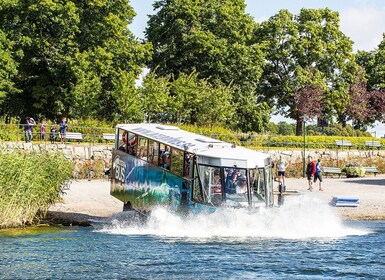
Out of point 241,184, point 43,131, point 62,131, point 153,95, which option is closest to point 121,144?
point 241,184

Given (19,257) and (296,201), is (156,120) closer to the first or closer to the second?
(296,201)

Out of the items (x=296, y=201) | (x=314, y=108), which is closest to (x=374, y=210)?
(x=296, y=201)

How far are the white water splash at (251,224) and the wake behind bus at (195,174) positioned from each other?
350mm

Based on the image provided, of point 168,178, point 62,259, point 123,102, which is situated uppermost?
point 123,102

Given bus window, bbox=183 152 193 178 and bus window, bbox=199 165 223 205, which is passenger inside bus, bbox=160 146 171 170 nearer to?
bus window, bbox=183 152 193 178

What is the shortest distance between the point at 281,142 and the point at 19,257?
41.7 m

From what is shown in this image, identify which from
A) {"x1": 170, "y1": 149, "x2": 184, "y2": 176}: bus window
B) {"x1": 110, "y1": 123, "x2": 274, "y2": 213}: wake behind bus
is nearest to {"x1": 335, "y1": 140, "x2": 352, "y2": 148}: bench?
{"x1": 110, "y1": 123, "x2": 274, "y2": 213}: wake behind bus

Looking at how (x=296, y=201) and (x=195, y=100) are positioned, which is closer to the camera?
(x=296, y=201)

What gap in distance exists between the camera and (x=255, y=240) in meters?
25.6

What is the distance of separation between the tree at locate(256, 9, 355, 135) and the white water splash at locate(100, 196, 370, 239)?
50.4 m

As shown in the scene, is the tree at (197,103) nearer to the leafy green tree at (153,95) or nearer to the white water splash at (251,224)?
the leafy green tree at (153,95)

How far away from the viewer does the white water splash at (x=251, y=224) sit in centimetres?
2584

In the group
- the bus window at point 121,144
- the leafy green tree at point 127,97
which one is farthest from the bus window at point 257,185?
the leafy green tree at point 127,97

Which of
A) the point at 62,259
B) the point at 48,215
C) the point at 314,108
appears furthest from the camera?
the point at 314,108
